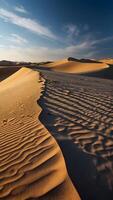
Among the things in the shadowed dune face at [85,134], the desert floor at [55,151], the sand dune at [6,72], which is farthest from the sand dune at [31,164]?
the sand dune at [6,72]

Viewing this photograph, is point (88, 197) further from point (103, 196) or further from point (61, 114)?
point (61, 114)

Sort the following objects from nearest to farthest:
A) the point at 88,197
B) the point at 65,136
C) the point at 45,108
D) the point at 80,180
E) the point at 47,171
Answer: the point at 88,197
the point at 80,180
the point at 47,171
the point at 65,136
the point at 45,108

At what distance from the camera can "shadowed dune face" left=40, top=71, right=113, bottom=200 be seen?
12.3 ft

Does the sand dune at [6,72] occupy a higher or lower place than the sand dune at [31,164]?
lower

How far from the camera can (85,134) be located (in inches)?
219

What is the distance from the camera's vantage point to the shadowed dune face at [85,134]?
3741 mm

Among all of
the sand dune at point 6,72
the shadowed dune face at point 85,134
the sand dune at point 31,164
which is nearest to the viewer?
the sand dune at point 31,164

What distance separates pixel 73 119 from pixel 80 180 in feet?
9.48

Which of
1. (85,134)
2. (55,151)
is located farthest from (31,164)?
(85,134)

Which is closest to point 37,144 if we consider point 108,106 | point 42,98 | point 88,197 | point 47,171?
point 47,171

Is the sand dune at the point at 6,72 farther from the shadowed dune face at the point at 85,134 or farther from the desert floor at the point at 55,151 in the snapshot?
the desert floor at the point at 55,151

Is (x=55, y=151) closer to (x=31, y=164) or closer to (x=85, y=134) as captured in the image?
Answer: (x=31, y=164)

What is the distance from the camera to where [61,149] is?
4570 mm

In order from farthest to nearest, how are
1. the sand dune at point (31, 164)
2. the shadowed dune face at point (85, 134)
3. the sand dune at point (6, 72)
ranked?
the sand dune at point (6, 72), the shadowed dune face at point (85, 134), the sand dune at point (31, 164)
